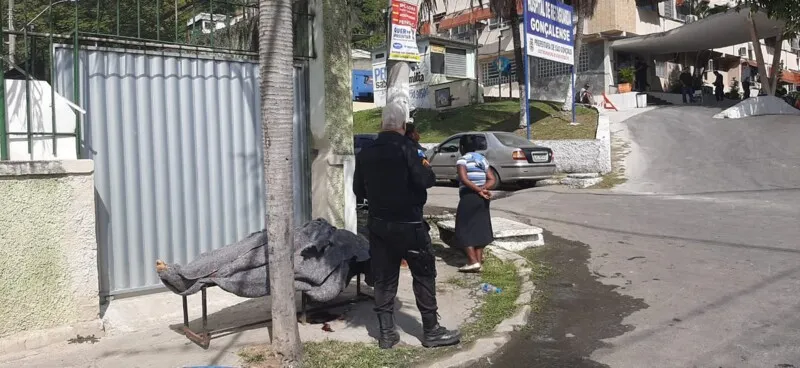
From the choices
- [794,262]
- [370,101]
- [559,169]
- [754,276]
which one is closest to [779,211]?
[794,262]

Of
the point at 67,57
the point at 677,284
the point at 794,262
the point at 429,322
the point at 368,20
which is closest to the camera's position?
the point at 429,322

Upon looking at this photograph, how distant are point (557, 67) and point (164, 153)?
29.7 m

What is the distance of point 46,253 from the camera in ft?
15.3

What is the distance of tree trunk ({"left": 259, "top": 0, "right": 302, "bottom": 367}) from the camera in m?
4.08

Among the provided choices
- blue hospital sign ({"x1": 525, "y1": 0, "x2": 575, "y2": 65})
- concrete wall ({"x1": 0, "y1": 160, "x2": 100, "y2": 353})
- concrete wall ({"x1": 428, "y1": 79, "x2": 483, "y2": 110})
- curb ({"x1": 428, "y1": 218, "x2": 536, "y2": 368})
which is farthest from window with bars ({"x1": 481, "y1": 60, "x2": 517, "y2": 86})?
concrete wall ({"x1": 0, "y1": 160, "x2": 100, "y2": 353})

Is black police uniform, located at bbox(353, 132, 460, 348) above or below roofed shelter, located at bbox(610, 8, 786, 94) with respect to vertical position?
below

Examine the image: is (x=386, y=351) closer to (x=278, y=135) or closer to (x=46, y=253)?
(x=278, y=135)

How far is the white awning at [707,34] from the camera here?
22.9m

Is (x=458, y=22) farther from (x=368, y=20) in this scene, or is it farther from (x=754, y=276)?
(x=754, y=276)

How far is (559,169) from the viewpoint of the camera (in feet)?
56.7

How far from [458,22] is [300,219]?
1334 inches

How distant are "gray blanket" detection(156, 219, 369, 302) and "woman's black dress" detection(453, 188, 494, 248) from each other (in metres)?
1.86

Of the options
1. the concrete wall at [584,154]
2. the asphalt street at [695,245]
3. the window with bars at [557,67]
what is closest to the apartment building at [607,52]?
the window with bars at [557,67]

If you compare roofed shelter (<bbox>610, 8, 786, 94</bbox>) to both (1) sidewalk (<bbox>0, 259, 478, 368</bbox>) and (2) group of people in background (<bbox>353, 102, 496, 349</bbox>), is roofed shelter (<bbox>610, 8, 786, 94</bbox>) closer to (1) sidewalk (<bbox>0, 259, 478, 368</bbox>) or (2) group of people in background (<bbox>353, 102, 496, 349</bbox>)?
(1) sidewalk (<bbox>0, 259, 478, 368</bbox>)
